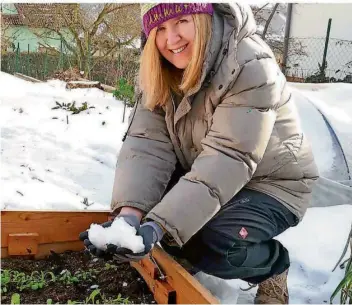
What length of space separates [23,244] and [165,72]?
0.81 metres

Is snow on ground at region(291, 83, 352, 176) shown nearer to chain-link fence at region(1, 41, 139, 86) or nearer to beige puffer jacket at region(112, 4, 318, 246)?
beige puffer jacket at region(112, 4, 318, 246)

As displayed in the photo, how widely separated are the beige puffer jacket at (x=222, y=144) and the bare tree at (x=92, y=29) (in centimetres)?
563

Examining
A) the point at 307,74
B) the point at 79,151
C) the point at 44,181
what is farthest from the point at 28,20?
the point at 44,181

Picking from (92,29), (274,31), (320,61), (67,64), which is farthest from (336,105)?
(274,31)

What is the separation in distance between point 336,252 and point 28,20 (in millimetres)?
6915

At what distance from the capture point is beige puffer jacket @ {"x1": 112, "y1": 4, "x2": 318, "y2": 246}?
1473 mm

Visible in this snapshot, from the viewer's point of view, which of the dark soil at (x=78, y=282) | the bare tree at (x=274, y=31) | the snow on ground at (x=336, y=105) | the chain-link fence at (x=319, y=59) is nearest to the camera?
the dark soil at (x=78, y=282)

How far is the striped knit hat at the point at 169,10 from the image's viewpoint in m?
1.53

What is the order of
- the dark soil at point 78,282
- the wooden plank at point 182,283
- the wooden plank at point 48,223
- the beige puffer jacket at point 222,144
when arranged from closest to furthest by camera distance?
the wooden plank at point 182,283, the beige puffer jacket at point 222,144, the dark soil at point 78,282, the wooden plank at point 48,223

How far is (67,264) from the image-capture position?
1894 mm

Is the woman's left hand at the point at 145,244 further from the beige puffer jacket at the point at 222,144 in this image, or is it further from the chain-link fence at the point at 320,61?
the chain-link fence at the point at 320,61

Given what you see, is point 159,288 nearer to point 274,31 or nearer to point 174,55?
point 174,55

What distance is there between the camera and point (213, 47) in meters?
1.53

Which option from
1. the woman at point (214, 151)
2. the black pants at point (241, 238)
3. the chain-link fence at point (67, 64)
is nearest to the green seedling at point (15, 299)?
the woman at point (214, 151)
